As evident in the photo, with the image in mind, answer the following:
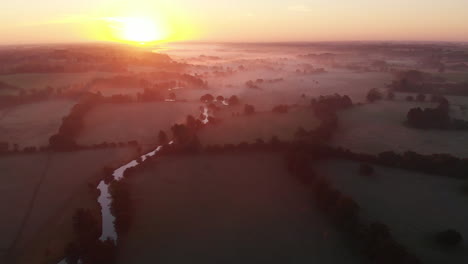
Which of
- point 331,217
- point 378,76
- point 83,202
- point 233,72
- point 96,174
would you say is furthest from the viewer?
point 233,72

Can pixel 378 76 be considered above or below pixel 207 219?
above

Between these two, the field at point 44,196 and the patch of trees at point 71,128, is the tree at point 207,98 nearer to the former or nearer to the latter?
the patch of trees at point 71,128

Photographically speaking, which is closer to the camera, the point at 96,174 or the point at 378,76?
the point at 96,174

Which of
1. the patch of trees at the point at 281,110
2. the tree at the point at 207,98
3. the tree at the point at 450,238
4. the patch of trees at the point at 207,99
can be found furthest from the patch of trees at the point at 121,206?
the tree at the point at 207,98

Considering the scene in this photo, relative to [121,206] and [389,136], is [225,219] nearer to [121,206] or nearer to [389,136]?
[121,206]

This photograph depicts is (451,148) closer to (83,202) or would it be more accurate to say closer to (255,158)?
(255,158)

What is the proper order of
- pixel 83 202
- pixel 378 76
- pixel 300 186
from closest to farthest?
pixel 83 202
pixel 300 186
pixel 378 76

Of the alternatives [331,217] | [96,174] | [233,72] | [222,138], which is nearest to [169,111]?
[222,138]

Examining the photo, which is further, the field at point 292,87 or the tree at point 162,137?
the field at point 292,87
